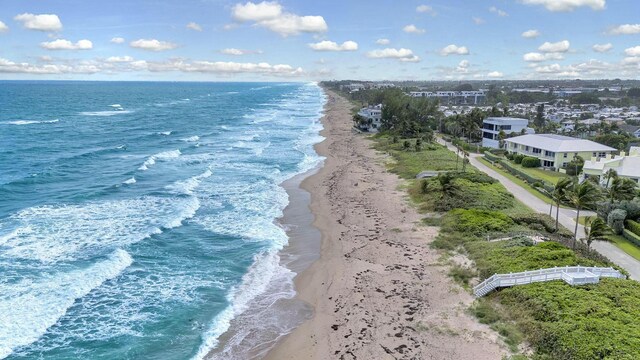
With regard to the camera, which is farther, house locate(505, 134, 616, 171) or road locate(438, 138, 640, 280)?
house locate(505, 134, 616, 171)

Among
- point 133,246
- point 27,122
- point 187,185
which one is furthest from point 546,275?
point 27,122

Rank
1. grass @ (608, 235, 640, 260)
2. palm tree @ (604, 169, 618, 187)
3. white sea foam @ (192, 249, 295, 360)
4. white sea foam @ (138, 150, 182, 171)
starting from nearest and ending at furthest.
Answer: white sea foam @ (192, 249, 295, 360) < grass @ (608, 235, 640, 260) < palm tree @ (604, 169, 618, 187) < white sea foam @ (138, 150, 182, 171)

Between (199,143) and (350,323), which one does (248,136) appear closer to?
(199,143)

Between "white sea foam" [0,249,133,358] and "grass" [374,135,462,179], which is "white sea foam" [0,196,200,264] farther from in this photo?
"grass" [374,135,462,179]

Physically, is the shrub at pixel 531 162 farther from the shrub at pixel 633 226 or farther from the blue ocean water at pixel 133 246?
the blue ocean water at pixel 133 246

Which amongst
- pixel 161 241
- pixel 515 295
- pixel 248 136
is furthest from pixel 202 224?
pixel 248 136

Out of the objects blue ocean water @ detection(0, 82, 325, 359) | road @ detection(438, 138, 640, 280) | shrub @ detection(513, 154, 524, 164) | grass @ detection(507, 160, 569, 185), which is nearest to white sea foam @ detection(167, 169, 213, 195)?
blue ocean water @ detection(0, 82, 325, 359)
